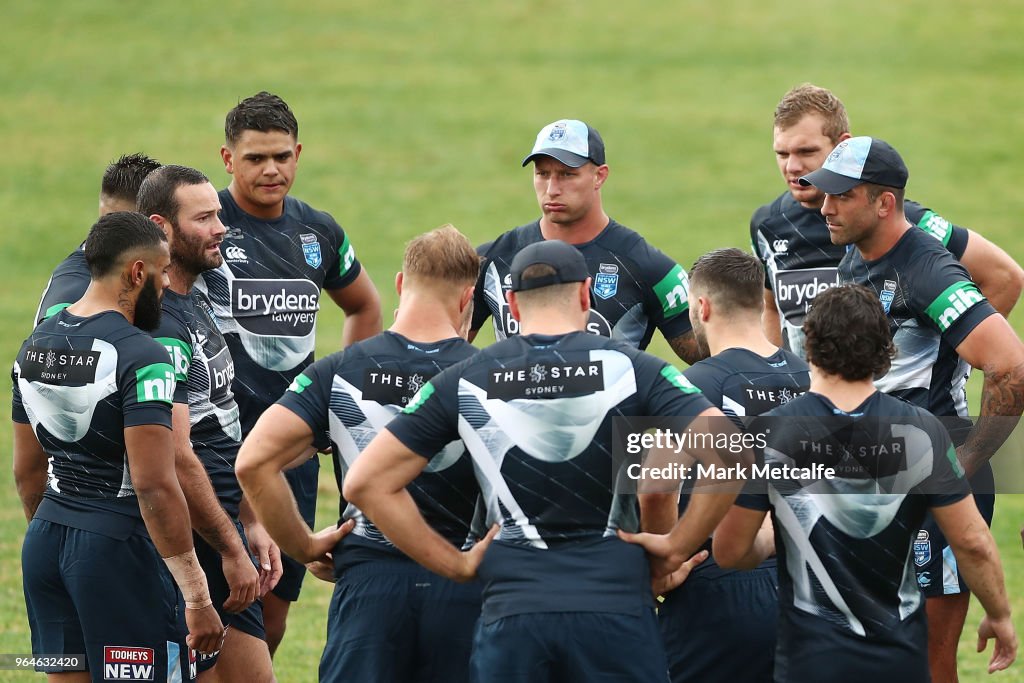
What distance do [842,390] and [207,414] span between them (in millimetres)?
3065

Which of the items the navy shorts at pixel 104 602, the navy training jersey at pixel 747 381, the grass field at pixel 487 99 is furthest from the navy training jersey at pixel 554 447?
the grass field at pixel 487 99

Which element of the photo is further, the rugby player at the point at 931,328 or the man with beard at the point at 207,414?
the rugby player at the point at 931,328

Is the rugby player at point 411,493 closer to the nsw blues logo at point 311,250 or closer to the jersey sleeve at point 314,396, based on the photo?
the jersey sleeve at point 314,396

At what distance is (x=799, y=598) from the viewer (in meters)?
4.99

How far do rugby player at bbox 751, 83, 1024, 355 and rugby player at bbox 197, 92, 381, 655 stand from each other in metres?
2.44

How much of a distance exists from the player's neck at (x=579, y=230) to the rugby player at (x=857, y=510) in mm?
2252

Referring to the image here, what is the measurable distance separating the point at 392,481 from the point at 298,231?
2975mm

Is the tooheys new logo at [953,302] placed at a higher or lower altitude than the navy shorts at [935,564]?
higher

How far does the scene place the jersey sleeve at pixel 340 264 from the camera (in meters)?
7.88

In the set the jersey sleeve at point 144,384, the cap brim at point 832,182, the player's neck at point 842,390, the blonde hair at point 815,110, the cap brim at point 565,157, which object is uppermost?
the blonde hair at point 815,110

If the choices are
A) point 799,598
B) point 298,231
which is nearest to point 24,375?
point 298,231

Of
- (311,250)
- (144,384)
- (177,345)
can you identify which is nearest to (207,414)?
(177,345)

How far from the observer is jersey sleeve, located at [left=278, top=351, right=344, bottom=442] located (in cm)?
531

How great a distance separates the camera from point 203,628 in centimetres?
576
